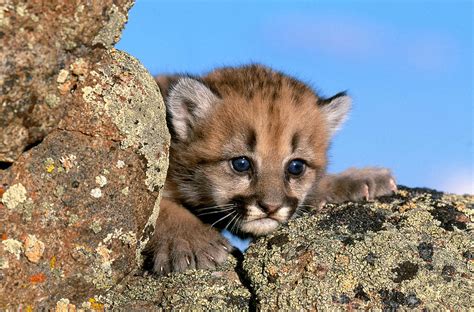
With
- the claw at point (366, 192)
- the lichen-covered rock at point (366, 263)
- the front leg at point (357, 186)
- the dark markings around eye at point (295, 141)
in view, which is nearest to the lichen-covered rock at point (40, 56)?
the lichen-covered rock at point (366, 263)

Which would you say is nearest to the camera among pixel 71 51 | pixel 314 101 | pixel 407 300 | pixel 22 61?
pixel 22 61

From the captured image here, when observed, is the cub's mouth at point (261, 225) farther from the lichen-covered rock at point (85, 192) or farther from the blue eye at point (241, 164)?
the lichen-covered rock at point (85, 192)

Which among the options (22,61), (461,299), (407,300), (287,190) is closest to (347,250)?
(407,300)

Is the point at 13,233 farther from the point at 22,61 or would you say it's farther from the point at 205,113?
the point at 205,113

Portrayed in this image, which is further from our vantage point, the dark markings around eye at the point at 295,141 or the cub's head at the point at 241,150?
the dark markings around eye at the point at 295,141

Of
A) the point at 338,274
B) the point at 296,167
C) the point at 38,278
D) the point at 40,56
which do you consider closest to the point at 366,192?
the point at 296,167

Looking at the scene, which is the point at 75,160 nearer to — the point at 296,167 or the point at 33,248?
the point at 33,248
